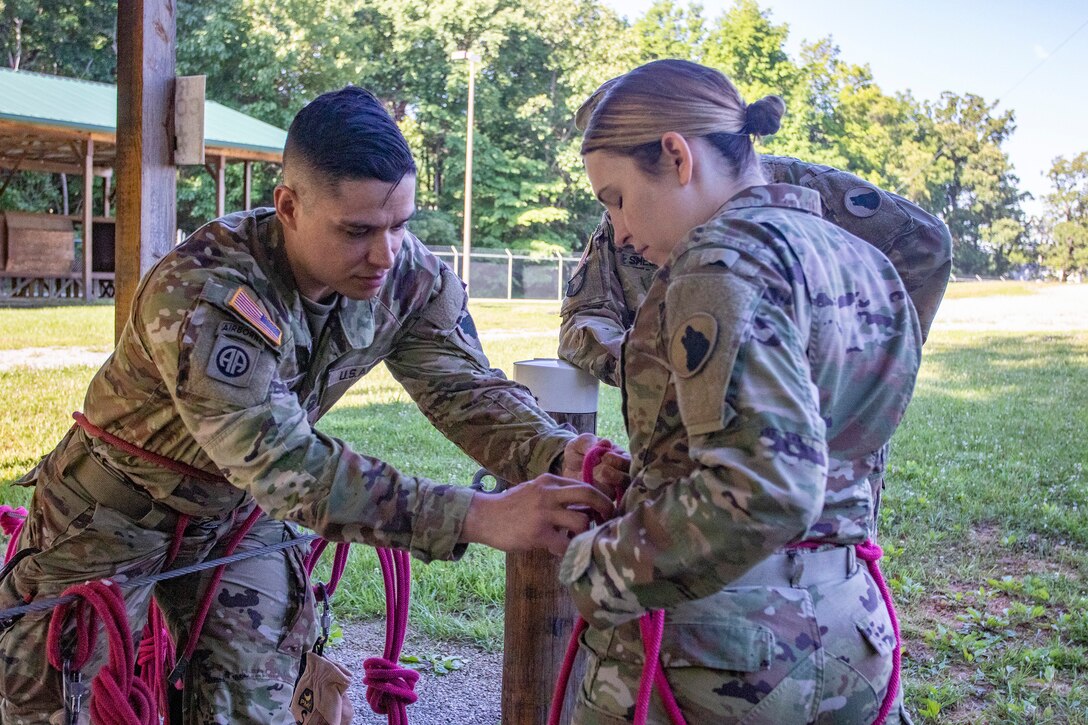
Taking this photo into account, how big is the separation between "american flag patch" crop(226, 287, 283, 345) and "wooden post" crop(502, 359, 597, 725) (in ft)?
3.00

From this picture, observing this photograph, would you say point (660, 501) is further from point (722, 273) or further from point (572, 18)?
point (572, 18)

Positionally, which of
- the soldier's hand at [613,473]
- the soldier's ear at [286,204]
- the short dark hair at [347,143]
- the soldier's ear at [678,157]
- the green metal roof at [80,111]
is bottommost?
the soldier's hand at [613,473]

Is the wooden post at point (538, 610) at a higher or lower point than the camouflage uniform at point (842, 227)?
lower

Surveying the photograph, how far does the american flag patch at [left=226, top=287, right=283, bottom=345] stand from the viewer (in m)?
2.10

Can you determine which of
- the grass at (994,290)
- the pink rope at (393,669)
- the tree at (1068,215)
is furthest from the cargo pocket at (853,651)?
the tree at (1068,215)

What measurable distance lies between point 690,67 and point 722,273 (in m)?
0.43

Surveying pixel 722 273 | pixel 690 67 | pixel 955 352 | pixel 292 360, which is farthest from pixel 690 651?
pixel 955 352

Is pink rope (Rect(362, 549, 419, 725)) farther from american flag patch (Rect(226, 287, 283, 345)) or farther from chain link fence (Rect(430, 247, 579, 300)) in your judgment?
chain link fence (Rect(430, 247, 579, 300))

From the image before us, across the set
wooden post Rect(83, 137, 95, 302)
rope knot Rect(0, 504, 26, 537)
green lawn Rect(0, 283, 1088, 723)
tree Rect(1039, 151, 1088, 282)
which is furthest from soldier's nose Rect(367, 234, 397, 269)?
tree Rect(1039, 151, 1088, 282)

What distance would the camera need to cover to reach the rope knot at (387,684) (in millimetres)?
2736

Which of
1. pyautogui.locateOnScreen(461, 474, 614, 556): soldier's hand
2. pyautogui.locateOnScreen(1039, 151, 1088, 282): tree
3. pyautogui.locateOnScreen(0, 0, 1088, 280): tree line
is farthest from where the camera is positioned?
pyautogui.locateOnScreen(1039, 151, 1088, 282): tree

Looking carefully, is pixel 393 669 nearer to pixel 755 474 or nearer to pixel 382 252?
pixel 382 252

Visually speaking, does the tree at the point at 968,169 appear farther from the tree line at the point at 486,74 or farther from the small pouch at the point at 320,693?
the small pouch at the point at 320,693

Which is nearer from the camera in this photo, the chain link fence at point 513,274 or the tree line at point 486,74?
the chain link fence at point 513,274
